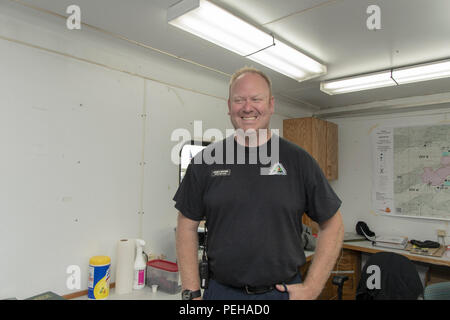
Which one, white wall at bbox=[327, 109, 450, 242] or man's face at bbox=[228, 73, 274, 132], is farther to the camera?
white wall at bbox=[327, 109, 450, 242]

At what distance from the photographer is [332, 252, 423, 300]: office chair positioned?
2.29 meters

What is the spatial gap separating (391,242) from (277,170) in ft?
8.89

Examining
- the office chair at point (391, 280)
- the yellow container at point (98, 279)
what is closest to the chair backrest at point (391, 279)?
the office chair at point (391, 280)

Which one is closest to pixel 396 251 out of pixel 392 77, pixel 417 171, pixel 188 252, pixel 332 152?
pixel 417 171

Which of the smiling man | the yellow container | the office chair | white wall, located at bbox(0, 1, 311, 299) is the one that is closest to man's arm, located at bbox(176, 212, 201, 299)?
the smiling man

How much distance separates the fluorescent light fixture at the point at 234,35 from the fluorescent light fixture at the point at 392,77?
1.67 feet

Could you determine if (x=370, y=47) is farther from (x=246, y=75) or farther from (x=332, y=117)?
(x=332, y=117)

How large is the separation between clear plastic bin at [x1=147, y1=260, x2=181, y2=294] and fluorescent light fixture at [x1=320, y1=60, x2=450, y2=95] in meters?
2.22

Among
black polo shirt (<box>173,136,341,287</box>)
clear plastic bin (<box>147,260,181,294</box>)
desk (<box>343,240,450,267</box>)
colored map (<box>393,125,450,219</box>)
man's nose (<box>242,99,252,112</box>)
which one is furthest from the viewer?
colored map (<box>393,125,450,219</box>)

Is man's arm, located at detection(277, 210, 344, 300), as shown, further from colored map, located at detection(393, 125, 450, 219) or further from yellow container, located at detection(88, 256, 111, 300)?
colored map, located at detection(393, 125, 450, 219)

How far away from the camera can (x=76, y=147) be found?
1.95m

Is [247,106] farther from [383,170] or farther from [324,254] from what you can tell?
[383,170]
